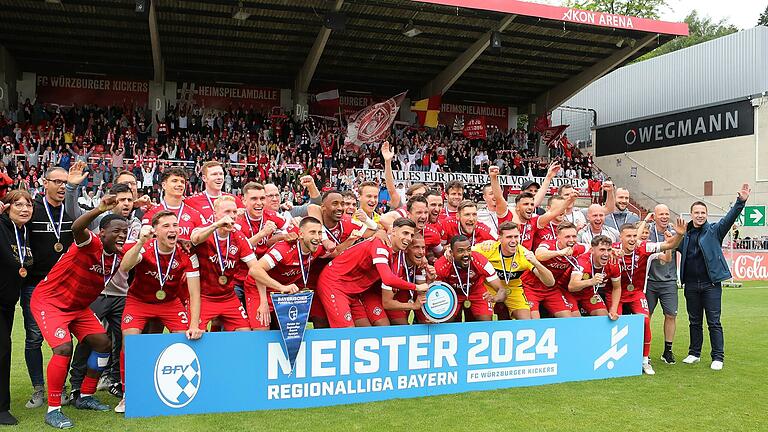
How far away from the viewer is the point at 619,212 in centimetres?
935

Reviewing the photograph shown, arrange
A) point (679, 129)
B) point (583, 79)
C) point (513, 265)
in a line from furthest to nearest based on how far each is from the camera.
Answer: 1. point (679, 129)
2. point (583, 79)
3. point (513, 265)

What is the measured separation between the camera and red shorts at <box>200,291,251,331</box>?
616 cm

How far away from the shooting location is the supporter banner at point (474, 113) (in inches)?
1297

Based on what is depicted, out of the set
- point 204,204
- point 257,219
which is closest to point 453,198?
point 257,219

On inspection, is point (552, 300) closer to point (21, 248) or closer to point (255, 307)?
point (255, 307)

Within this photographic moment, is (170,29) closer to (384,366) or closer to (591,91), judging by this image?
(384,366)

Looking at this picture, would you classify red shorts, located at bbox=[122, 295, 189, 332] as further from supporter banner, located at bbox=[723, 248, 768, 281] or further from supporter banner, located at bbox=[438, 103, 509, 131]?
supporter banner, located at bbox=[438, 103, 509, 131]

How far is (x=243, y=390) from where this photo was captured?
225 inches

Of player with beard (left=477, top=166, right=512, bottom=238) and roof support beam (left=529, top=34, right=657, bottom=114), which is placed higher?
roof support beam (left=529, top=34, right=657, bottom=114)

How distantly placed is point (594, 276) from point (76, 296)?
5.26 m

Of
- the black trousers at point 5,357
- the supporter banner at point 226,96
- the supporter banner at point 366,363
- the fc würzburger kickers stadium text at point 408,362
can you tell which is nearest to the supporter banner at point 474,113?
the supporter banner at point 226,96

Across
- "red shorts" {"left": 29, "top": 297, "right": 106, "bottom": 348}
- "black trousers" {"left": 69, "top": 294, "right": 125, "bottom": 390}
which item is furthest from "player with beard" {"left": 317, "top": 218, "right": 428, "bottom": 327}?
"red shorts" {"left": 29, "top": 297, "right": 106, "bottom": 348}

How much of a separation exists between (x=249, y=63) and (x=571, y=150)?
53.0ft

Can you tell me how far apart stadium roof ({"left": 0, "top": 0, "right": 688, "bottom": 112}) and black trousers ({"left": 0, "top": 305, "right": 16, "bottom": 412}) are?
676 inches
